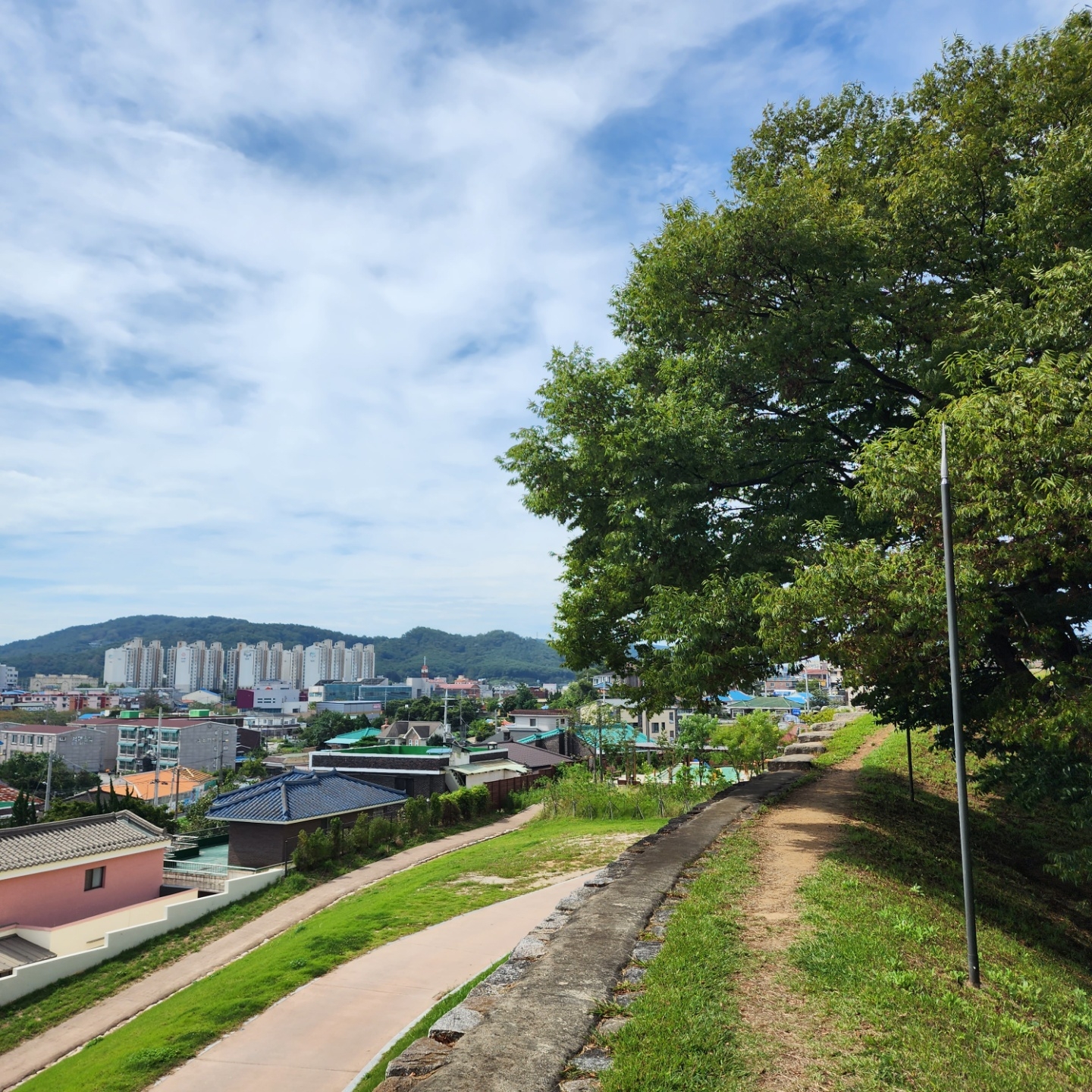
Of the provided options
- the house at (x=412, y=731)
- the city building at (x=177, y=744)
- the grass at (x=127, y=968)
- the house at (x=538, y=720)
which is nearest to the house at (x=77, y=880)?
the grass at (x=127, y=968)

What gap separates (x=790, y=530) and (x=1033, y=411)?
4417 mm

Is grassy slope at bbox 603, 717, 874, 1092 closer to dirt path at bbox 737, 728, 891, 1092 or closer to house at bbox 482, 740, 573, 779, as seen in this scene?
dirt path at bbox 737, 728, 891, 1092

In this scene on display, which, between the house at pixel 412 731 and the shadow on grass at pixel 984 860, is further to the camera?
the house at pixel 412 731

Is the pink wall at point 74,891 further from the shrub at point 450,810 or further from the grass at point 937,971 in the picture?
the grass at point 937,971

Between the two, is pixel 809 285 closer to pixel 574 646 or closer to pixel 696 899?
pixel 574 646

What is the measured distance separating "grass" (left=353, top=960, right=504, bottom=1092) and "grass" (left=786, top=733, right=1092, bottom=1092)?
321 centimetres

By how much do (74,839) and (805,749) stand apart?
24.1m

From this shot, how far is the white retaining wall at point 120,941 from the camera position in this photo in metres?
17.9

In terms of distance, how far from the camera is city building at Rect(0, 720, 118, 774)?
100 metres

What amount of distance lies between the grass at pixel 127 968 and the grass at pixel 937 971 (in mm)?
→ 16657

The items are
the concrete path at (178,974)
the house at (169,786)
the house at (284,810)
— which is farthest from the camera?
the house at (169,786)

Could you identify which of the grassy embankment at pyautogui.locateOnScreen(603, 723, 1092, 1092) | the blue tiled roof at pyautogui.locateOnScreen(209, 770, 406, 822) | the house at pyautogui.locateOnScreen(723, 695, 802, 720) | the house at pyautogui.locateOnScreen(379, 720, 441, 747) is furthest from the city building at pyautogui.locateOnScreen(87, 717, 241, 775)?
the grassy embankment at pyautogui.locateOnScreen(603, 723, 1092, 1092)

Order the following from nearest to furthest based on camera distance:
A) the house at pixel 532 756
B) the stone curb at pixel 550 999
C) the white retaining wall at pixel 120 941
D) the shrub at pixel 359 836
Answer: the stone curb at pixel 550 999, the white retaining wall at pixel 120 941, the shrub at pixel 359 836, the house at pixel 532 756

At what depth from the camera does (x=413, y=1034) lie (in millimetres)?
7844
